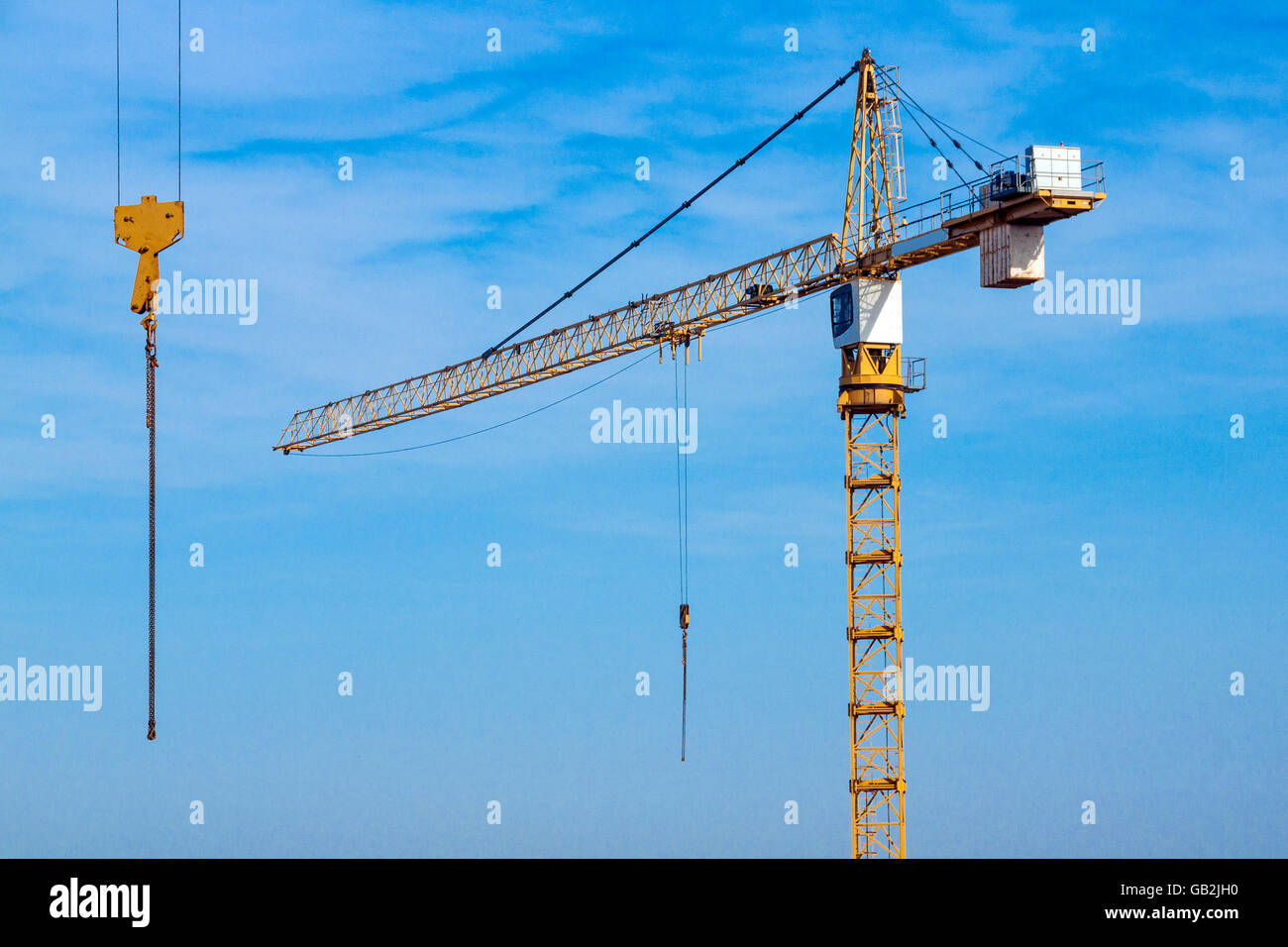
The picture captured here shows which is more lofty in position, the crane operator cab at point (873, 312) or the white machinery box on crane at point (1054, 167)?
the white machinery box on crane at point (1054, 167)

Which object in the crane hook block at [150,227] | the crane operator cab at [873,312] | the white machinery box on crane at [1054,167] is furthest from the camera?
the crane operator cab at [873,312]

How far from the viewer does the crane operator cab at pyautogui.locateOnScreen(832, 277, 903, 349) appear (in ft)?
271

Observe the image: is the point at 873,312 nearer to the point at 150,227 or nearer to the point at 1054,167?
the point at 1054,167

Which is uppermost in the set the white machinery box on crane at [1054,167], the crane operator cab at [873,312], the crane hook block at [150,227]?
the white machinery box on crane at [1054,167]

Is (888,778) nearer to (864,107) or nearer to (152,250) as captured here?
(864,107)

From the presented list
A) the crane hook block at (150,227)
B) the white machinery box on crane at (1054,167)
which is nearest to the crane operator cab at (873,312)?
the white machinery box on crane at (1054,167)

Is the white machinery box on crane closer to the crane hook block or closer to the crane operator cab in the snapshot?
the crane operator cab

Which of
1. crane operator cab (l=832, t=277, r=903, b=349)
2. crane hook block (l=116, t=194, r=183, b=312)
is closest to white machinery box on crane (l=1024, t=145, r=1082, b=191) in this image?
crane operator cab (l=832, t=277, r=903, b=349)

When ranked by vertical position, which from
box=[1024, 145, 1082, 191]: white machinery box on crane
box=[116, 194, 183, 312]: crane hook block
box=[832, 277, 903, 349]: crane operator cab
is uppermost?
box=[1024, 145, 1082, 191]: white machinery box on crane

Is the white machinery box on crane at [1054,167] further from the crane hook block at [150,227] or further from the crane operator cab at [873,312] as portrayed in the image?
the crane hook block at [150,227]

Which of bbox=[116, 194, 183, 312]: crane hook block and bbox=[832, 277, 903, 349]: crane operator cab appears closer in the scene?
bbox=[116, 194, 183, 312]: crane hook block

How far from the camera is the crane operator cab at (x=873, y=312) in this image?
3248 inches

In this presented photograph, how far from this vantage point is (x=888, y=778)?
84062mm
